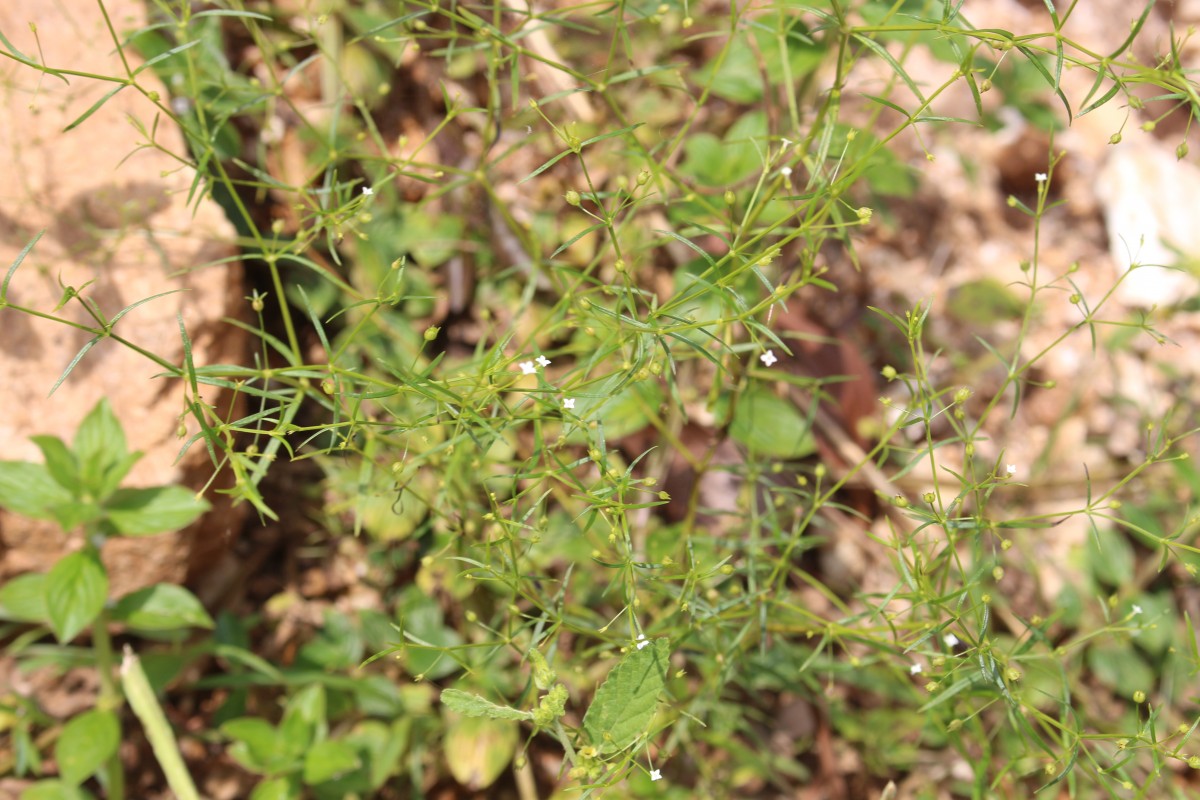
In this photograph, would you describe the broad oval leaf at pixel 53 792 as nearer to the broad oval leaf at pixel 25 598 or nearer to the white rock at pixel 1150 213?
the broad oval leaf at pixel 25 598

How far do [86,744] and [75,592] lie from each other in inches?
13.4

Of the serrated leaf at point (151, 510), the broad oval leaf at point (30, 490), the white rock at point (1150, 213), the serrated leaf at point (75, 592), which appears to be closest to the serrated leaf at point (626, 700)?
the serrated leaf at point (151, 510)

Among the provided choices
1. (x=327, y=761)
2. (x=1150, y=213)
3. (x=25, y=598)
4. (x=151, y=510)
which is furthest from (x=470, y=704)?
(x=1150, y=213)

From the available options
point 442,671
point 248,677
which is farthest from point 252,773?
point 442,671

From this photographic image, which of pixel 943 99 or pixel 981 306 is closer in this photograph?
pixel 981 306

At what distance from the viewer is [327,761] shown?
1.98m

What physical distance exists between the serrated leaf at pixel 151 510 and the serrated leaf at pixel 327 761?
551mm

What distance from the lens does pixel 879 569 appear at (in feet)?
8.62

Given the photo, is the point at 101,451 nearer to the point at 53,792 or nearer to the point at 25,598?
the point at 25,598

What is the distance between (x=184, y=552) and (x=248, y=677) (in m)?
0.32

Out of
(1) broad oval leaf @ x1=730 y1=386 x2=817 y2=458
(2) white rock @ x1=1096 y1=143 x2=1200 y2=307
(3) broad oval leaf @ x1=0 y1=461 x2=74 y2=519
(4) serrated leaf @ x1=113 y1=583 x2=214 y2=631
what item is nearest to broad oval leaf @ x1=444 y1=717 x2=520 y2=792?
(4) serrated leaf @ x1=113 y1=583 x2=214 y2=631

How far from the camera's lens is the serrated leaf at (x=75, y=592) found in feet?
5.94

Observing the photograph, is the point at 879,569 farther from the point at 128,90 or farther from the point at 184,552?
the point at 128,90

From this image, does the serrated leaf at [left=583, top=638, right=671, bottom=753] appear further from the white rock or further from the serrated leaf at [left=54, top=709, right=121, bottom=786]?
the white rock
